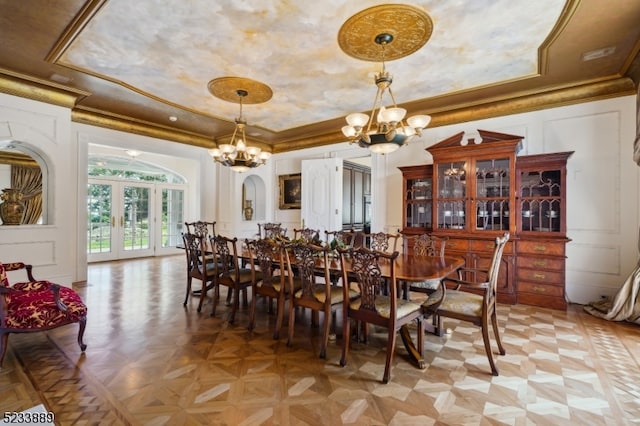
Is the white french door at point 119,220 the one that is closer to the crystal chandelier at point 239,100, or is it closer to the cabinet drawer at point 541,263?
the crystal chandelier at point 239,100

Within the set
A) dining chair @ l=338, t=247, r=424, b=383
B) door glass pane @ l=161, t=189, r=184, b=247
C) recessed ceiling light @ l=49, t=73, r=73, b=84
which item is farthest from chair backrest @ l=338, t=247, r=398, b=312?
door glass pane @ l=161, t=189, r=184, b=247

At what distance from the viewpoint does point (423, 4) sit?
2447 mm

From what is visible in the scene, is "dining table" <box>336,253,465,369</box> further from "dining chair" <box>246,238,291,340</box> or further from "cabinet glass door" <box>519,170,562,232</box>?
"cabinet glass door" <box>519,170,562,232</box>

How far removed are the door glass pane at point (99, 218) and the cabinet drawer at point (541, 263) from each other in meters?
8.66

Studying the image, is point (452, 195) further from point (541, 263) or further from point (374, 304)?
point (374, 304)

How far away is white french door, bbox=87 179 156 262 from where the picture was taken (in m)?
7.49

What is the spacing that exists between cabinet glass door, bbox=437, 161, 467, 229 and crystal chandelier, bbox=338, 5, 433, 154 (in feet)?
5.49

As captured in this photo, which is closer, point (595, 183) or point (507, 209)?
point (595, 183)

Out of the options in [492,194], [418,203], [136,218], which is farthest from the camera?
[136,218]

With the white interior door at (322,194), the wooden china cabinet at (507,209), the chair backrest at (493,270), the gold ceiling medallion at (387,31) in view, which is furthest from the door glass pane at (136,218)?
the chair backrest at (493,270)

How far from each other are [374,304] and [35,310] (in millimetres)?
2718

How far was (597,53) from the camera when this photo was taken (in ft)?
10.5

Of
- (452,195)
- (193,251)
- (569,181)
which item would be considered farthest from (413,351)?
(569,181)

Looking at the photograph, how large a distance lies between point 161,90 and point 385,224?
410 centimetres
